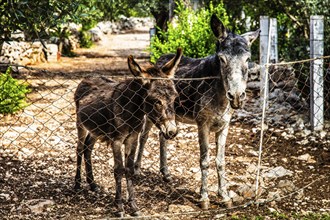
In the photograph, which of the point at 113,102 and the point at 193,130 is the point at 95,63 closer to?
the point at 193,130

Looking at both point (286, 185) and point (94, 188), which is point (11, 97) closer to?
point (94, 188)

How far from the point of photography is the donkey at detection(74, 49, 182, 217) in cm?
508

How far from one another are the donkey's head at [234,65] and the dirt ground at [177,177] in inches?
50.2

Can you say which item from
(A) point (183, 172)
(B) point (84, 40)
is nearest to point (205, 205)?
(A) point (183, 172)

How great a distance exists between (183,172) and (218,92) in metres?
1.94

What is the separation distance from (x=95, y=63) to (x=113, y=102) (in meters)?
14.9

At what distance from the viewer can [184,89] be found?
6.48 m

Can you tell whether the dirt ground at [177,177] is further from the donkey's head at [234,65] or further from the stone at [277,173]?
the donkey's head at [234,65]

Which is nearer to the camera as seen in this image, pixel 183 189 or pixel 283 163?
pixel 183 189

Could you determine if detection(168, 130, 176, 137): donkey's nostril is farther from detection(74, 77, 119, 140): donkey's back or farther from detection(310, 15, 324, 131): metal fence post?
detection(310, 15, 324, 131): metal fence post

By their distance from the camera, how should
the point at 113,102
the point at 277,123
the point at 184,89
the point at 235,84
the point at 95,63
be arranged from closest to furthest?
the point at 235,84 < the point at 113,102 < the point at 184,89 < the point at 277,123 < the point at 95,63

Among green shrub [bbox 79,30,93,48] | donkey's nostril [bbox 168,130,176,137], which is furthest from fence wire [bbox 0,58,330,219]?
green shrub [bbox 79,30,93,48]

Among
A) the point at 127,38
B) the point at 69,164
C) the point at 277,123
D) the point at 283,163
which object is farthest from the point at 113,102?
the point at 127,38

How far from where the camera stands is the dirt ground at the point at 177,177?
586 cm
